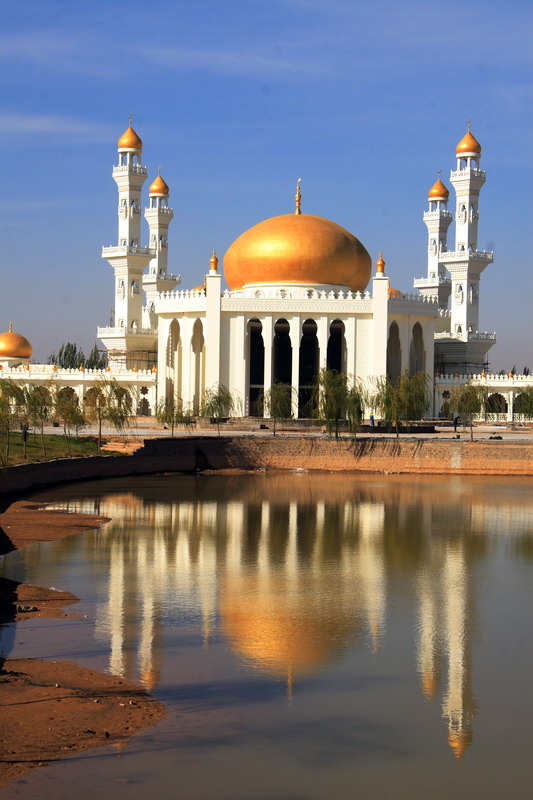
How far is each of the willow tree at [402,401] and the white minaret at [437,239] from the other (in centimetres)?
1493

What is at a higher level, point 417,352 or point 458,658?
point 417,352

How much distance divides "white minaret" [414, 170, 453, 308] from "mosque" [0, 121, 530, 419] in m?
1.98

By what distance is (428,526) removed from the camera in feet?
78.8

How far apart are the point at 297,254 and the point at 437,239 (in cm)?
1285

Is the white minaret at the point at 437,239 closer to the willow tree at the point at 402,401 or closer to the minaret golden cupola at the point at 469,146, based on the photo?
the minaret golden cupola at the point at 469,146

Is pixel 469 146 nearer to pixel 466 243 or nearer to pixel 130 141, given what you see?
pixel 466 243

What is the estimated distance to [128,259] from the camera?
51656 millimetres

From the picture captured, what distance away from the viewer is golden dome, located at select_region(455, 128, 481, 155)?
52.0 metres

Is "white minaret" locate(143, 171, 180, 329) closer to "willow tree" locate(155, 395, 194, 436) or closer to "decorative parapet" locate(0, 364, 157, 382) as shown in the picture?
"decorative parapet" locate(0, 364, 157, 382)

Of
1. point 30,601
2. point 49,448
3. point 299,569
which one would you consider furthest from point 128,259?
point 30,601

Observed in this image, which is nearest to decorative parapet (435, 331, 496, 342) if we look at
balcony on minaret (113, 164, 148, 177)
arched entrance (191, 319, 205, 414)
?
arched entrance (191, 319, 205, 414)

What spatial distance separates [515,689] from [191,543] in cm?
1002

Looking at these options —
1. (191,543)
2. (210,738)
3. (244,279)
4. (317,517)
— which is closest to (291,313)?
(244,279)

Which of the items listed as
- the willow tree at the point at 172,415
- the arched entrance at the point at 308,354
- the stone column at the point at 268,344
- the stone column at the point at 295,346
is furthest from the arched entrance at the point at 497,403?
the willow tree at the point at 172,415
